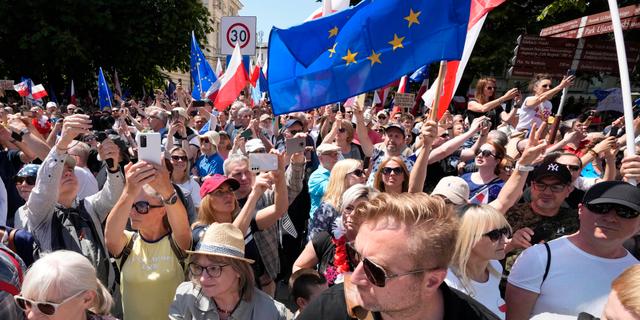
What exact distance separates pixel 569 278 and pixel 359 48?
2459mm

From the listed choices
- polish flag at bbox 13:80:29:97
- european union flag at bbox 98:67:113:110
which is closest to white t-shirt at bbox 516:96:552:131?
european union flag at bbox 98:67:113:110

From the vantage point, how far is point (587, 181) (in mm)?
4211

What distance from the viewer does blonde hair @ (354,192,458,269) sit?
5.31 ft

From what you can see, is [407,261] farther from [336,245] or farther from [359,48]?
[359,48]

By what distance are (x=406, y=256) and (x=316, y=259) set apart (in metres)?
1.91

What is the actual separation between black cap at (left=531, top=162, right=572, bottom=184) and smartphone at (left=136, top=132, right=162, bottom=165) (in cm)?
239

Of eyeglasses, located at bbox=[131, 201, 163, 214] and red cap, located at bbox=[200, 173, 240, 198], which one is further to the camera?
red cap, located at bbox=[200, 173, 240, 198]

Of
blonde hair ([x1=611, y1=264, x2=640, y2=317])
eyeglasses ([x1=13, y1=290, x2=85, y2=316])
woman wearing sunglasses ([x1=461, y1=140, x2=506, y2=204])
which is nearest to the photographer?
blonde hair ([x1=611, y1=264, x2=640, y2=317])

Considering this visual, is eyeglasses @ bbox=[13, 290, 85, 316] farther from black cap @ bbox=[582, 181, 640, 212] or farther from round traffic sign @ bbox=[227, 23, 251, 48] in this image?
round traffic sign @ bbox=[227, 23, 251, 48]

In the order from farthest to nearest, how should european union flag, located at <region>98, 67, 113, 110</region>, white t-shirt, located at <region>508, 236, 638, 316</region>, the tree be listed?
the tree
european union flag, located at <region>98, 67, 113, 110</region>
white t-shirt, located at <region>508, 236, 638, 316</region>

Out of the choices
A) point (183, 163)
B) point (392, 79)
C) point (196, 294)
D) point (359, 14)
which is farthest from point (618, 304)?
point (183, 163)

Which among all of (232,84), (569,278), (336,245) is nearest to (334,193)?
(336,245)

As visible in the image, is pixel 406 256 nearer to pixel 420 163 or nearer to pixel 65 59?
pixel 420 163

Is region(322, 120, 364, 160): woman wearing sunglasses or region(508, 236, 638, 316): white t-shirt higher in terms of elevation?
region(508, 236, 638, 316): white t-shirt
